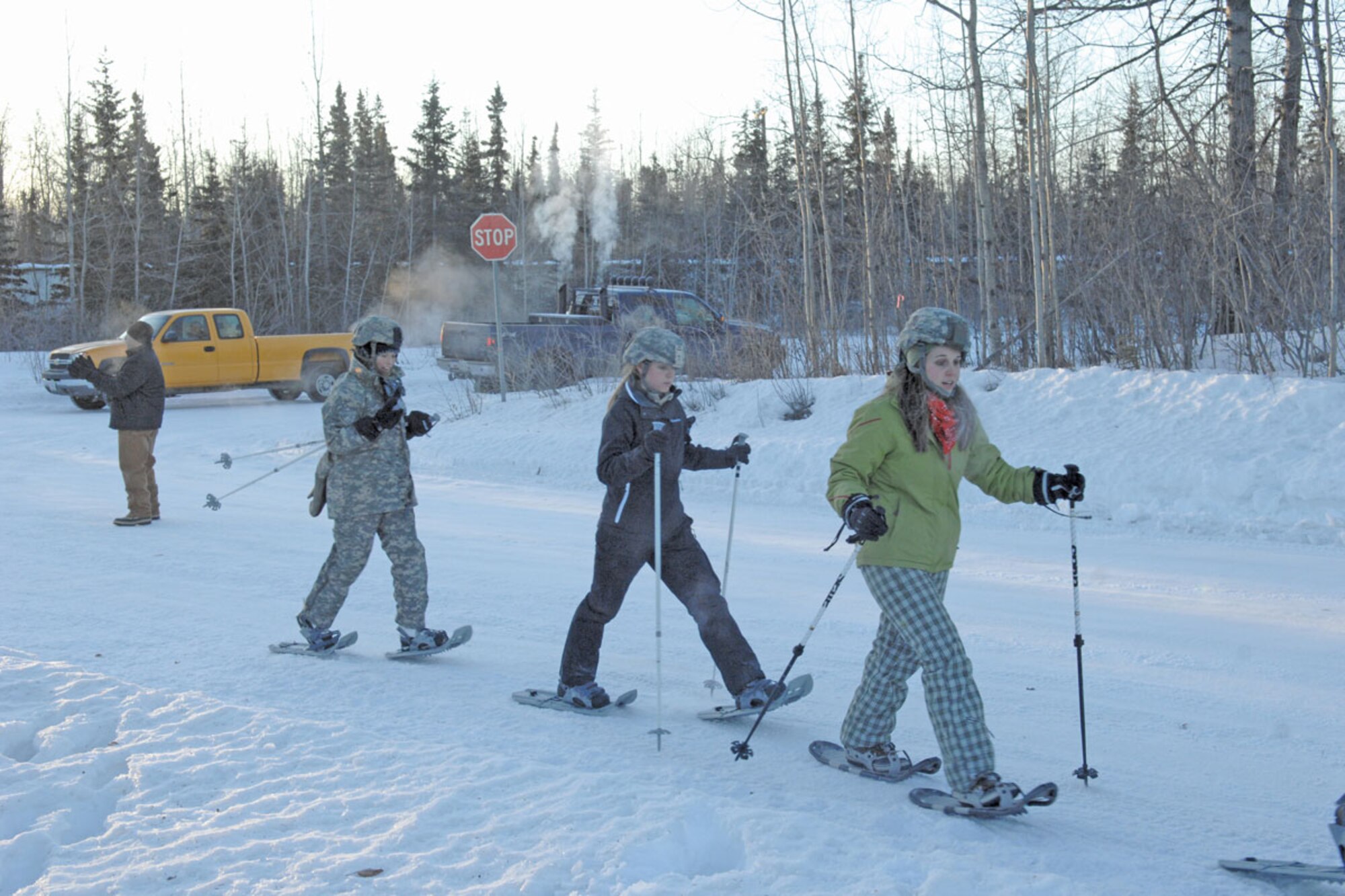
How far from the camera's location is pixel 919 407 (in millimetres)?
3992

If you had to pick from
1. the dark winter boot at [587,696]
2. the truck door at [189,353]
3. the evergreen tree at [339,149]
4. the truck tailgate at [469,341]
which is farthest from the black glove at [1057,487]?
the evergreen tree at [339,149]

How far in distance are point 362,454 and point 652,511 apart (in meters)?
1.87

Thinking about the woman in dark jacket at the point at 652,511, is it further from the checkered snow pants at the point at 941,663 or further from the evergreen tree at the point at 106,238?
the evergreen tree at the point at 106,238

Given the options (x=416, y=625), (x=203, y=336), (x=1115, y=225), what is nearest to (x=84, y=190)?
(x=203, y=336)

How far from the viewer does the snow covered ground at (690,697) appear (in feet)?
11.9

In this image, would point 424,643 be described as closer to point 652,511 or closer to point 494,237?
point 652,511

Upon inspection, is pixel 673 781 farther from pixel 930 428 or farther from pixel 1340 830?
pixel 1340 830

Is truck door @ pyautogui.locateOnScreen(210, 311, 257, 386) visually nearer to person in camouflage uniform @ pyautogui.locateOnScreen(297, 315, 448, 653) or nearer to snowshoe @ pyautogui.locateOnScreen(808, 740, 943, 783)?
person in camouflage uniform @ pyautogui.locateOnScreen(297, 315, 448, 653)

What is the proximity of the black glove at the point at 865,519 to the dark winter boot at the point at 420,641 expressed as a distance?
3.07 m

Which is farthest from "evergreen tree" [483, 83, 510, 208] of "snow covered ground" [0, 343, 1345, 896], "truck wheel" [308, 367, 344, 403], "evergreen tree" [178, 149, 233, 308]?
"snow covered ground" [0, 343, 1345, 896]

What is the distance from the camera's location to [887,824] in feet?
12.7

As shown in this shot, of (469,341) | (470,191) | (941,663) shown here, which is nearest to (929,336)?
(941,663)

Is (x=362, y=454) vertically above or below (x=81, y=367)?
below

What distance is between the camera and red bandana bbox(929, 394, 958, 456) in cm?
400
